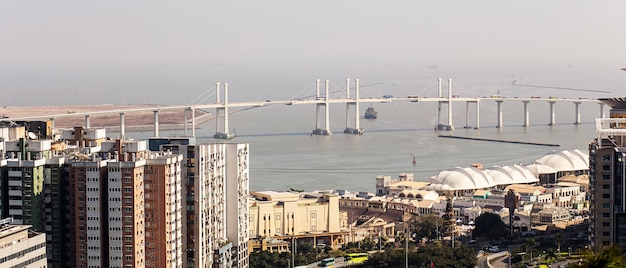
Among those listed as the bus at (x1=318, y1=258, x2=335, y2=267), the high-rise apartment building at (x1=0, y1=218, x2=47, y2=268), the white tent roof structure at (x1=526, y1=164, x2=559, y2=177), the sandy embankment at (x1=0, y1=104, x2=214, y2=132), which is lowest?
the bus at (x1=318, y1=258, x2=335, y2=267)

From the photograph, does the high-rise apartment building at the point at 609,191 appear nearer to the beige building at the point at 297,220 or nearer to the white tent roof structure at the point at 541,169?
the beige building at the point at 297,220

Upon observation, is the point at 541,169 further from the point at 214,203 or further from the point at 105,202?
the point at 105,202

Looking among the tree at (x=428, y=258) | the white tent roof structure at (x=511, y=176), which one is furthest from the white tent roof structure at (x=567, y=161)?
the tree at (x=428, y=258)

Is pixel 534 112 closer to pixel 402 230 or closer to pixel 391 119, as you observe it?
pixel 391 119

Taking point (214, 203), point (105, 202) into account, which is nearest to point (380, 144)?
point (214, 203)

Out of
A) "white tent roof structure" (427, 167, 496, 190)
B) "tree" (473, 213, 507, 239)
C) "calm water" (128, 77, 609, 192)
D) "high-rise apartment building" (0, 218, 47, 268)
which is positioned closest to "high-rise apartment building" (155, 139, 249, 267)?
"high-rise apartment building" (0, 218, 47, 268)

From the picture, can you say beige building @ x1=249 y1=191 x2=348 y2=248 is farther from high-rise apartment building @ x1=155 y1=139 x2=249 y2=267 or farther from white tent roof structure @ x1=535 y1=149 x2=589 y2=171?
white tent roof structure @ x1=535 y1=149 x2=589 y2=171
